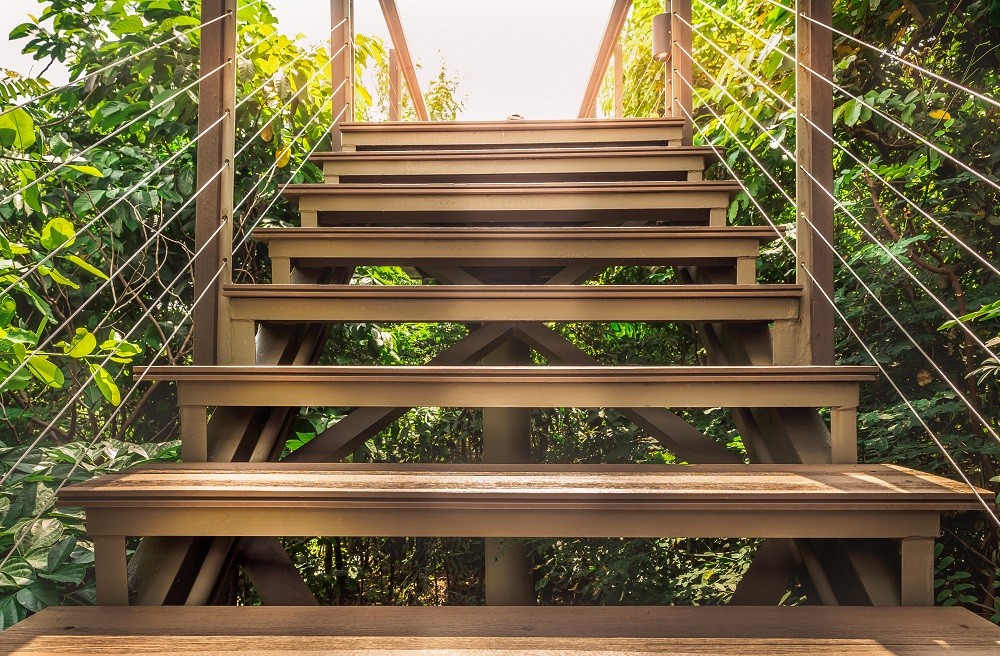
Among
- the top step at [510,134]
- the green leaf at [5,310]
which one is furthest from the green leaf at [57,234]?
the top step at [510,134]

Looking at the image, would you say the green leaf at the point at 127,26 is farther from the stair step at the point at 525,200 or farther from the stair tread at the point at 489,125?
the stair tread at the point at 489,125

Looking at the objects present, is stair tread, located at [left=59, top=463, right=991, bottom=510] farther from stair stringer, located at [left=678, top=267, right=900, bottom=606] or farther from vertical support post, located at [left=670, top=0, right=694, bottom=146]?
vertical support post, located at [left=670, top=0, right=694, bottom=146]

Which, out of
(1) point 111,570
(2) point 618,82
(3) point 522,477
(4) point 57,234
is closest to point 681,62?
(2) point 618,82

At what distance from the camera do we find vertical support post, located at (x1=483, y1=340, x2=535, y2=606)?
2.00 m

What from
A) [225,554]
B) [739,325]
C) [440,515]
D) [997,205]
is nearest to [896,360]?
[997,205]

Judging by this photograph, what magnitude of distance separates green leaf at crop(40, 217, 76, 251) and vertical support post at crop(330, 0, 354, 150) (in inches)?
68.0

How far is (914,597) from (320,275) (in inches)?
60.0

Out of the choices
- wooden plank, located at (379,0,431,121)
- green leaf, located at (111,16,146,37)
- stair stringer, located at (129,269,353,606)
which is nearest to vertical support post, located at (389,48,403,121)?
→ wooden plank, located at (379,0,431,121)

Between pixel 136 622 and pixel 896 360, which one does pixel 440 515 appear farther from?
pixel 896 360

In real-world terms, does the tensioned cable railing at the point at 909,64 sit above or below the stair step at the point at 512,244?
above

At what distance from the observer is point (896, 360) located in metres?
1.89

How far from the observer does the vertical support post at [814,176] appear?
4.61 ft

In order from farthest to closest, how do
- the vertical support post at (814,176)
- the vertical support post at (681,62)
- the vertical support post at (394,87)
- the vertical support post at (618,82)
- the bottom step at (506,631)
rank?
the vertical support post at (394,87)
the vertical support post at (618,82)
the vertical support post at (681,62)
the vertical support post at (814,176)
the bottom step at (506,631)

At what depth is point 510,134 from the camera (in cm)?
269
